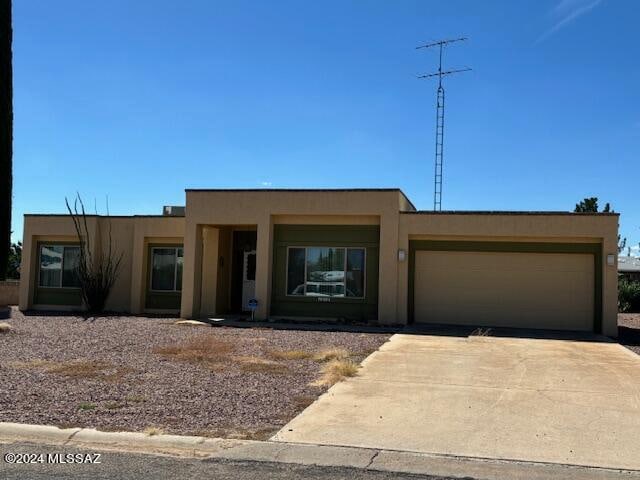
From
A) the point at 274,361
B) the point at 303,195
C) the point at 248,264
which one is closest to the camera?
the point at 274,361

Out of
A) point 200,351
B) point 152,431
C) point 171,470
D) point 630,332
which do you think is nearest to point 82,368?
point 200,351

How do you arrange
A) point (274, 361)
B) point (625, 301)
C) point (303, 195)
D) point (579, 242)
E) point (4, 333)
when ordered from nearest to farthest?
point (274, 361)
point (4, 333)
point (579, 242)
point (303, 195)
point (625, 301)

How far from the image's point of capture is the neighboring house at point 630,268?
121 feet

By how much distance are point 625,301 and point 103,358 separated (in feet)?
78.6

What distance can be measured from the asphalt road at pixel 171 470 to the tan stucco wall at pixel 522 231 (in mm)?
12992

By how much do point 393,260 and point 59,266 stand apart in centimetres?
1236

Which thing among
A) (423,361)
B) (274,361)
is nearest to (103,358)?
(274,361)

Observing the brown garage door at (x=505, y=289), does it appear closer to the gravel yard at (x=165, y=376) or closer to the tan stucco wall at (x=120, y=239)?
the gravel yard at (x=165, y=376)

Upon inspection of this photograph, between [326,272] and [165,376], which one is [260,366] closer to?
[165,376]

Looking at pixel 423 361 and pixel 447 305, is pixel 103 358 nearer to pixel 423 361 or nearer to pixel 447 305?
pixel 423 361

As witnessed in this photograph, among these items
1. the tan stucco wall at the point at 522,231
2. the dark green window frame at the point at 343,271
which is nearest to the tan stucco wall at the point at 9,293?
the dark green window frame at the point at 343,271

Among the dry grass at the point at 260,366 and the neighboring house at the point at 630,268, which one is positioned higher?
the neighboring house at the point at 630,268

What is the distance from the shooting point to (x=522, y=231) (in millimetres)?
18016

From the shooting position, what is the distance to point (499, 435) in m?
6.85
